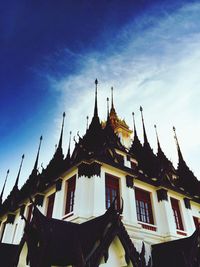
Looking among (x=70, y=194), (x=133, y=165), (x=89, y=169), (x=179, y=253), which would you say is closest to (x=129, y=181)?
(x=89, y=169)

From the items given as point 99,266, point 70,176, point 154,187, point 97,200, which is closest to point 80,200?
point 97,200

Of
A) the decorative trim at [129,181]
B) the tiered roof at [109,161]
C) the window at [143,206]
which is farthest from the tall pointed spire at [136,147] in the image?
the decorative trim at [129,181]

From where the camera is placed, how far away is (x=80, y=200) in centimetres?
1344

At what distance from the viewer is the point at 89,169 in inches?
582

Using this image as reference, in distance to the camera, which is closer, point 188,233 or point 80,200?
point 80,200

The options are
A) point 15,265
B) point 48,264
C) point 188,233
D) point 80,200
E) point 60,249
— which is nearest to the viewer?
point 48,264

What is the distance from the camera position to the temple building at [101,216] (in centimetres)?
1020

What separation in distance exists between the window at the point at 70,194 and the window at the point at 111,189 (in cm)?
213

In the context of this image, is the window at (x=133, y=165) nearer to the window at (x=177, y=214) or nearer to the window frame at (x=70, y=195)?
the window at (x=177, y=214)

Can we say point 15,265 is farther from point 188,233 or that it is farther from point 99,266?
point 188,233

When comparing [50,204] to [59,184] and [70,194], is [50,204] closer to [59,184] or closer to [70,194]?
[59,184]

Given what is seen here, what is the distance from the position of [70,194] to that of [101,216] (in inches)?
163

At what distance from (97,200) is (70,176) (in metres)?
3.00

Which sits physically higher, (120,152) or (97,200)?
(120,152)
